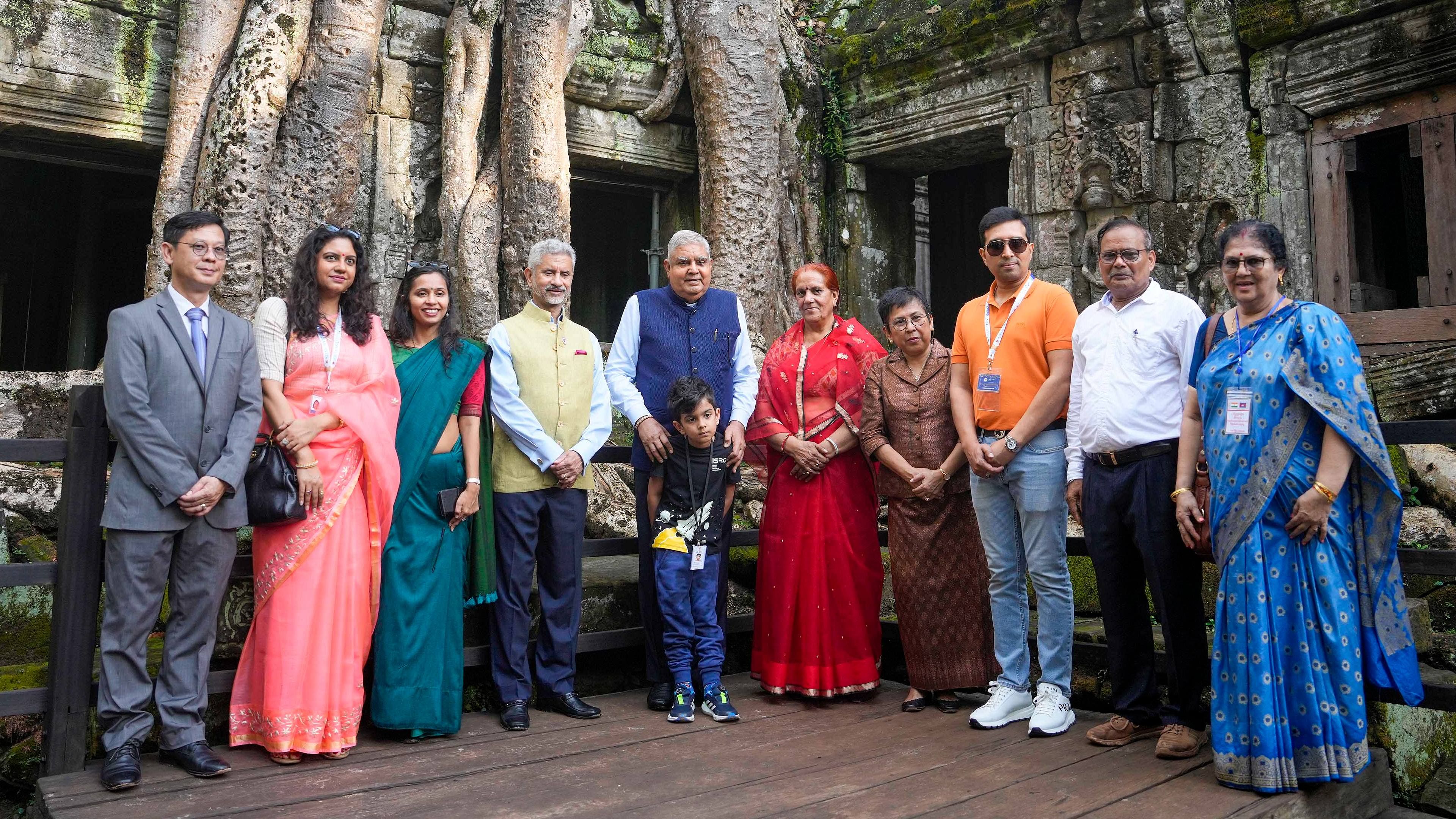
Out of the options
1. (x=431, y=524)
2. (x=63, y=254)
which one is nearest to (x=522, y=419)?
(x=431, y=524)

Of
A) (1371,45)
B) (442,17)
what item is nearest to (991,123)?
(1371,45)

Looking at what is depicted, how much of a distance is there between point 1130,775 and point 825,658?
1117mm

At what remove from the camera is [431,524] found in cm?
323

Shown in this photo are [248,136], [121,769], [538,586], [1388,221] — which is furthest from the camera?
[1388,221]

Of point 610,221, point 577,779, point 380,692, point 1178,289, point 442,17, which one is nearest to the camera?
point 577,779

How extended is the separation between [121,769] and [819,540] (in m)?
2.17

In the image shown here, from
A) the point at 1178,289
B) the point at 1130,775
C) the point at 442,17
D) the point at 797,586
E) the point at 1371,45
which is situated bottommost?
the point at 1130,775

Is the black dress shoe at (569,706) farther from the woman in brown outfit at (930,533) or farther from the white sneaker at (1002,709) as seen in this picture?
the white sneaker at (1002,709)

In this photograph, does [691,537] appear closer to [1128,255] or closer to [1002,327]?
[1002,327]

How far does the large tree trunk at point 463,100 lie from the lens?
6.18 m

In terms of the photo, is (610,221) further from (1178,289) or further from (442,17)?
(1178,289)

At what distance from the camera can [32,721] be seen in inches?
128

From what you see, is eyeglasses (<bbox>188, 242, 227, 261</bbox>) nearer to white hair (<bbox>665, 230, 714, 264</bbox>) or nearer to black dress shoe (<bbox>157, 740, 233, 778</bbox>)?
black dress shoe (<bbox>157, 740, 233, 778</bbox>)

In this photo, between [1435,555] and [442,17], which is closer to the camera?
[1435,555]
